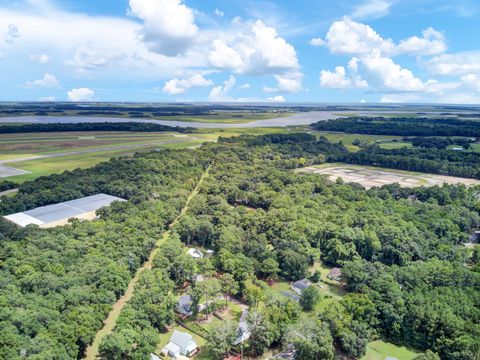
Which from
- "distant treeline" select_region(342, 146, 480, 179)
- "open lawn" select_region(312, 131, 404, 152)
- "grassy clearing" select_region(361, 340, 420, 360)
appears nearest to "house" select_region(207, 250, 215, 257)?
"grassy clearing" select_region(361, 340, 420, 360)

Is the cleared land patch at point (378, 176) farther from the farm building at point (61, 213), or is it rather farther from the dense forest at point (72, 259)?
the farm building at point (61, 213)

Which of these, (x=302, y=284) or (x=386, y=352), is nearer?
(x=386, y=352)

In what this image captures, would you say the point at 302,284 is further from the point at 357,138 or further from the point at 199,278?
the point at 357,138

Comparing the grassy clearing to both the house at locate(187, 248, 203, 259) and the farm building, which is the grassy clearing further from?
the farm building

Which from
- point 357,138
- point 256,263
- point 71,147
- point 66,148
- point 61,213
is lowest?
point 256,263

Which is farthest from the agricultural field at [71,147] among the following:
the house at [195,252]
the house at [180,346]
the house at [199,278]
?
the house at [180,346]

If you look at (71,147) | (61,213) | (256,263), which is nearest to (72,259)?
(256,263)

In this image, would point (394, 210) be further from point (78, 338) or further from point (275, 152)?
point (275, 152)

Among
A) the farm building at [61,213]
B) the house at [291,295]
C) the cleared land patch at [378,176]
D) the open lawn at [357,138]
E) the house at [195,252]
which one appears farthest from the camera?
the open lawn at [357,138]
